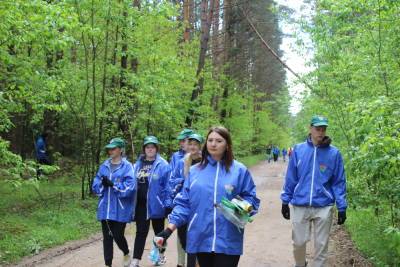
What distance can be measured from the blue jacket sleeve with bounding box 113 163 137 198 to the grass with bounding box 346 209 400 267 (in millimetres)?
3423

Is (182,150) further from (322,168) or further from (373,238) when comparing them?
(373,238)

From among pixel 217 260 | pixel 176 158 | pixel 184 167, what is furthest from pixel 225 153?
pixel 176 158

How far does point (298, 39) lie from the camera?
12094 mm

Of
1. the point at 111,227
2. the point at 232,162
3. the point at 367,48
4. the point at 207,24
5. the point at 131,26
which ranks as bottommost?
the point at 111,227

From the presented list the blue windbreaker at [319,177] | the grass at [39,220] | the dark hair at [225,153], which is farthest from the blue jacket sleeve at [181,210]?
the grass at [39,220]

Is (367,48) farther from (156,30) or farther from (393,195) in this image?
(156,30)

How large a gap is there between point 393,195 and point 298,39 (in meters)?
7.02

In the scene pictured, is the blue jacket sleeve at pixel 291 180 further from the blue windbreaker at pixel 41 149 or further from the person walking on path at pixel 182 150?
the blue windbreaker at pixel 41 149

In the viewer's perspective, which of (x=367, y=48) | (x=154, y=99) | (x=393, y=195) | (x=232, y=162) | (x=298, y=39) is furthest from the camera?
(x=154, y=99)

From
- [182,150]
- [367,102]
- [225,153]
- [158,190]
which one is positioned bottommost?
[158,190]

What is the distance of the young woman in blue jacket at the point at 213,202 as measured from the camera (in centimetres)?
414

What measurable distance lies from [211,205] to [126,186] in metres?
2.75

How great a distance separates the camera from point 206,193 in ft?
13.9

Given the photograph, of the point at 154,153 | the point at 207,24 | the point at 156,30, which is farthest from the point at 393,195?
the point at 207,24
